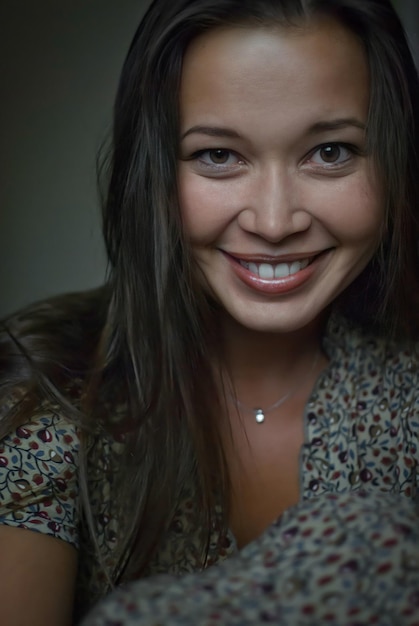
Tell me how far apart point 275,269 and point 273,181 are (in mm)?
87

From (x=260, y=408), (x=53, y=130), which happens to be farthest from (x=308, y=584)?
(x=53, y=130)

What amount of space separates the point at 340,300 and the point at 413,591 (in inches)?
16.1

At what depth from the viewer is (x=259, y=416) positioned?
84 cm

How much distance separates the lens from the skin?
2.22 feet

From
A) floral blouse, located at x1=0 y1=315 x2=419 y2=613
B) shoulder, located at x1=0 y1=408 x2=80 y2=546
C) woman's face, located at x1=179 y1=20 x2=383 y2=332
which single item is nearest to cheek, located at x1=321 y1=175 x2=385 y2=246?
woman's face, located at x1=179 y1=20 x2=383 y2=332

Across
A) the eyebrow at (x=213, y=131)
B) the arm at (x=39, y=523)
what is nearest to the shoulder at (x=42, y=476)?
the arm at (x=39, y=523)

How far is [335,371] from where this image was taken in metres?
0.84

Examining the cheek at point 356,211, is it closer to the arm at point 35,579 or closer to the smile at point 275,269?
the smile at point 275,269

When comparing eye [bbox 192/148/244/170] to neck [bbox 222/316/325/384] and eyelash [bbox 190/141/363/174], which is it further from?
neck [bbox 222/316/325/384]

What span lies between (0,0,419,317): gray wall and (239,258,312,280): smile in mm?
239

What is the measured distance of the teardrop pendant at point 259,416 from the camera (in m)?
0.84

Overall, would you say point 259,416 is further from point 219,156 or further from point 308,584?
point 308,584

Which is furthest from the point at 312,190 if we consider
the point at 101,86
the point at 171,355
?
the point at 101,86

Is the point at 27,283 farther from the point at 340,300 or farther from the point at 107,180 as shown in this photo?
the point at 340,300
